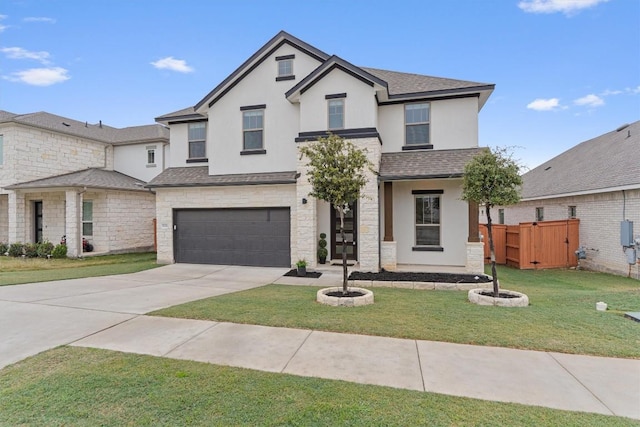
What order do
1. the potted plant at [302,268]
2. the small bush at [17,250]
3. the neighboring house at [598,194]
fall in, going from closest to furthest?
the potted plant at [302,268] < the neighboring house at [598,194] < the small bush at [17,250]

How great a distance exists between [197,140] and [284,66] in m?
5.07

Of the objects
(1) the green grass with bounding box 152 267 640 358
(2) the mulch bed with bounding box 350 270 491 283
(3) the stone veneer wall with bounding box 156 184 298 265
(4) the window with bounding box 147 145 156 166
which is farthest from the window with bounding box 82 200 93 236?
(2) the mulch bed with bounding box 350 270 491 283

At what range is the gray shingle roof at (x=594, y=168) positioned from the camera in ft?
38.0

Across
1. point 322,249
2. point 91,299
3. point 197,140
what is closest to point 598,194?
point 322,249

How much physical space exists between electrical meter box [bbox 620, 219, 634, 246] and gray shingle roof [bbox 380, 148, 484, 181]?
17.8 feet

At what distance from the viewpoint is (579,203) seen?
13.3 meters

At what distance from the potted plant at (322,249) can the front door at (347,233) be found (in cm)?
39

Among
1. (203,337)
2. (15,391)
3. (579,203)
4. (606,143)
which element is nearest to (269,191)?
(203,337)

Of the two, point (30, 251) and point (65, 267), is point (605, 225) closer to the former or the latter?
point (65, 267)

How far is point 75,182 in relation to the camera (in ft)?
47.7

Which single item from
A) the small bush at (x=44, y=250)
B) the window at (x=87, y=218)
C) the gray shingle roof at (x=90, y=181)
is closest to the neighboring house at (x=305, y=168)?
the gray shingle roof at (x=90, y=181)

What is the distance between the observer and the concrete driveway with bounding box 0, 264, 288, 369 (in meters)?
4.81

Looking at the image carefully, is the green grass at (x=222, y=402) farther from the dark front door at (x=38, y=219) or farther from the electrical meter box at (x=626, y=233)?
the dark front door at (x=38, y=219)

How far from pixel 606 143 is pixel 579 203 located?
555 centimetres
